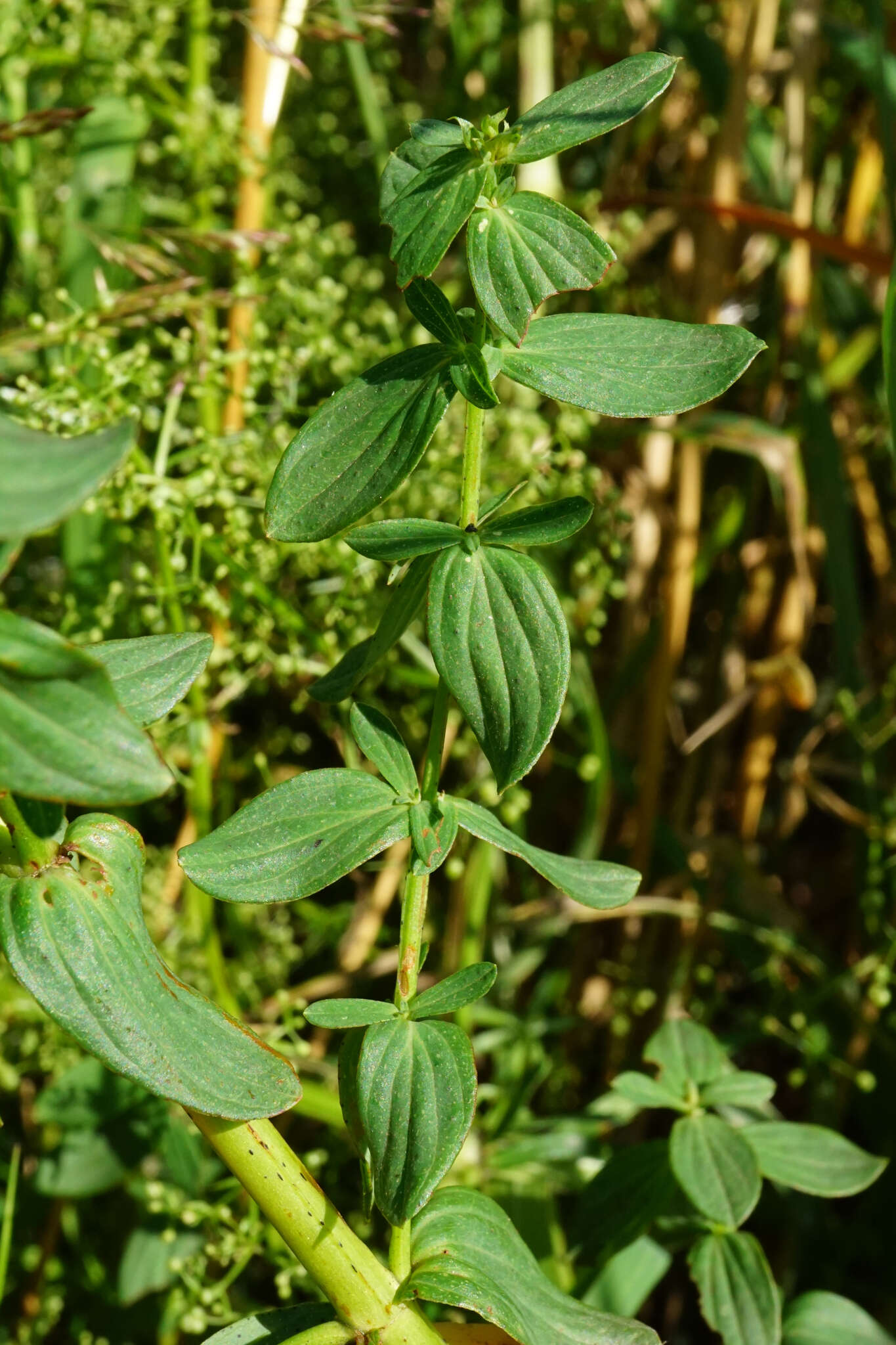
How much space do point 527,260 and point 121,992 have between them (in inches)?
14.1

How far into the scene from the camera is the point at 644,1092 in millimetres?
852

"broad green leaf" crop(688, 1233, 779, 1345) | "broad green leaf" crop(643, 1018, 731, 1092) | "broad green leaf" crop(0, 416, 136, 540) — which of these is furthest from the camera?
"broad green leaf" crop(643, 1018, 731, 1092)

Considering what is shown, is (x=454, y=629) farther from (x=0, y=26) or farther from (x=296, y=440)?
(x=0, y=26)

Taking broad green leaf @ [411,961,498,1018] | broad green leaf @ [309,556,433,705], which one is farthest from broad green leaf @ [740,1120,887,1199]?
broad green leaf @ [309,556,433,705]

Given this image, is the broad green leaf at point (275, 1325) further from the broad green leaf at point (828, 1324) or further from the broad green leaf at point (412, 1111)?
the broad green leaf at point (828, 1324)

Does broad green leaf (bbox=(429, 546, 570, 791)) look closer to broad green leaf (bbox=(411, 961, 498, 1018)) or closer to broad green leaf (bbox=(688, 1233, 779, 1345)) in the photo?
broad green leaf (bbox=(411, 961, 498, 1018))

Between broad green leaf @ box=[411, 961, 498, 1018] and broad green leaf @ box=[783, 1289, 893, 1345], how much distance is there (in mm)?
506

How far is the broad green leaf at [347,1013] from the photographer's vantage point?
0.57m

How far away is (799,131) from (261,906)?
1104 millimetres

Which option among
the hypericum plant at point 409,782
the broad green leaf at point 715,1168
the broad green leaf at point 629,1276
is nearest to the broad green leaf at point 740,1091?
the broad green leaf at point 715,1168

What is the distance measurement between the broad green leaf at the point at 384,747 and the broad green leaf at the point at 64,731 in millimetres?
194

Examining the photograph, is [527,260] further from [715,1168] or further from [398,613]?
[715,1168]

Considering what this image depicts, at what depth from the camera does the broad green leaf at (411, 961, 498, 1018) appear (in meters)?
0.58

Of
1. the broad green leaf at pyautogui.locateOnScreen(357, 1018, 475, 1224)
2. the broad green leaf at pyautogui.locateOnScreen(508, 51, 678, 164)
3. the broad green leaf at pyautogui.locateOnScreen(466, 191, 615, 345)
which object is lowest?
the broad green leaf at pyautogui.locateOnScreen(357, 1018, 475, 1224)
